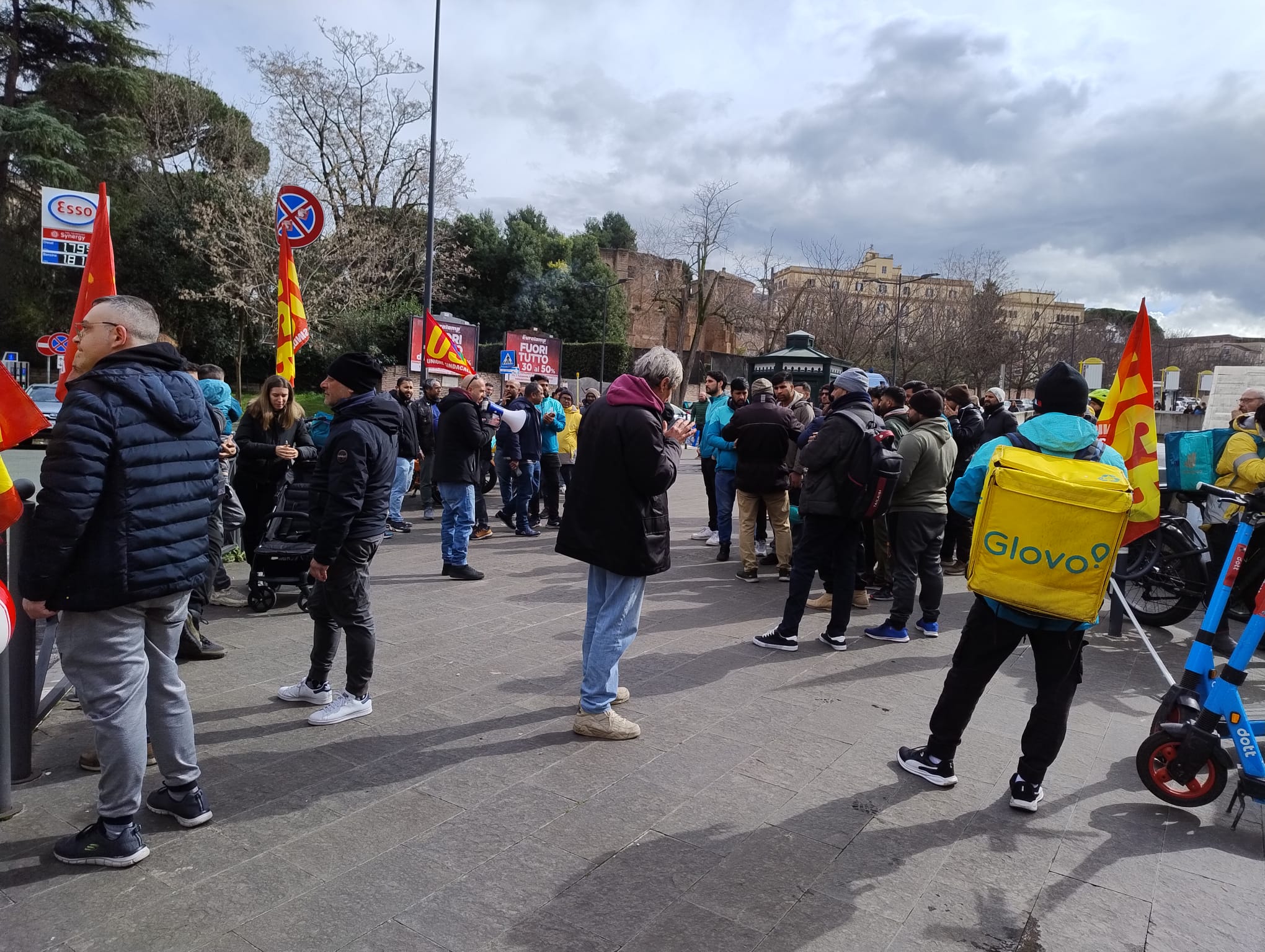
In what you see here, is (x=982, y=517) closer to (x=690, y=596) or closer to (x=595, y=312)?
(x=690, y=596)

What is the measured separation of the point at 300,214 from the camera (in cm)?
851

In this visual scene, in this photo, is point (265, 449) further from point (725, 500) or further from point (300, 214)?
point (725, 500)

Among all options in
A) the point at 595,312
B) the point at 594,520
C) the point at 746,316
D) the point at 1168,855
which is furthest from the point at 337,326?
the point at 1168,855

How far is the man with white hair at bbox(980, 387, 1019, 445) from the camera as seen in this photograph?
9055mm

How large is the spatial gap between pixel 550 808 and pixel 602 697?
0.83m

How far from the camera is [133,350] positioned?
305 centimetres

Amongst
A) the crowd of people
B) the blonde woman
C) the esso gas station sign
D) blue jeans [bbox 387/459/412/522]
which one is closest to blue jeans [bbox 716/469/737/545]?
the crowd of people

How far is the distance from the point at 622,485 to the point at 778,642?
2.35 metres

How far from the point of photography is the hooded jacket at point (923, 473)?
6207 millimetres

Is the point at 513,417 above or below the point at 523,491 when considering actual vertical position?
above

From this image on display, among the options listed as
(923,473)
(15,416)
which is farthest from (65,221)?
(923,473)

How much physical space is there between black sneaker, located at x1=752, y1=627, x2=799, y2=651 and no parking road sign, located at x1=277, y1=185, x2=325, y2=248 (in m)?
5.91

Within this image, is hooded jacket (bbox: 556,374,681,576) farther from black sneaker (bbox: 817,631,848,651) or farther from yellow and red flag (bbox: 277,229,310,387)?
yellow and red flag (bbox: 277,229,310,387)

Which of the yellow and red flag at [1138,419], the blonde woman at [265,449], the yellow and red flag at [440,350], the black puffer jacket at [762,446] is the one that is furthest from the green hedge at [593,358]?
the yellow and red flag at [1138,419]
